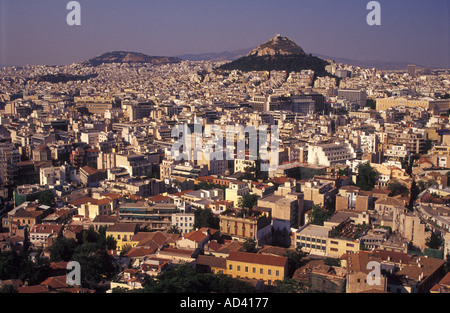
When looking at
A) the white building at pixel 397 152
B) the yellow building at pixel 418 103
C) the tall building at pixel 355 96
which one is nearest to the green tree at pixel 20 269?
the white building at pixel 397 152

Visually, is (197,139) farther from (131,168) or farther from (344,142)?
(344,142)

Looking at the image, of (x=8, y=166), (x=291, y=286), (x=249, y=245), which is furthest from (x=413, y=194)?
(x=8, y=166)

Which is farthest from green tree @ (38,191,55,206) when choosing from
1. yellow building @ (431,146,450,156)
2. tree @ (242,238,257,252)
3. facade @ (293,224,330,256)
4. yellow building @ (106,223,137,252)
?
yellow building @ (431,146,450,156)

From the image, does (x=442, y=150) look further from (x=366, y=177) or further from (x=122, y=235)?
(x=122, y=235)

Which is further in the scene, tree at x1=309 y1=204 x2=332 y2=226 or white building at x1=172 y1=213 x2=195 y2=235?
tree at x1=309 y1=204 x2=332 y2=226

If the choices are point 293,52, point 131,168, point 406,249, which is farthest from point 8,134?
point 293,52

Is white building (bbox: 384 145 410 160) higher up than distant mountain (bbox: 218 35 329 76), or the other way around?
distant mountain (bbox: 218 35 329 76)

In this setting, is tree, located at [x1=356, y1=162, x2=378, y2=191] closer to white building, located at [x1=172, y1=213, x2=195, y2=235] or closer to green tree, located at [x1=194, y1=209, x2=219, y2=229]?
green tree, located at [x1=194, y1=209, x2=219, y2=229]

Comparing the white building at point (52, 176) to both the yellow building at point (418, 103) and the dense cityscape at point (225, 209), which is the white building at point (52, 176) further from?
the yellow building at point (418, 103)
